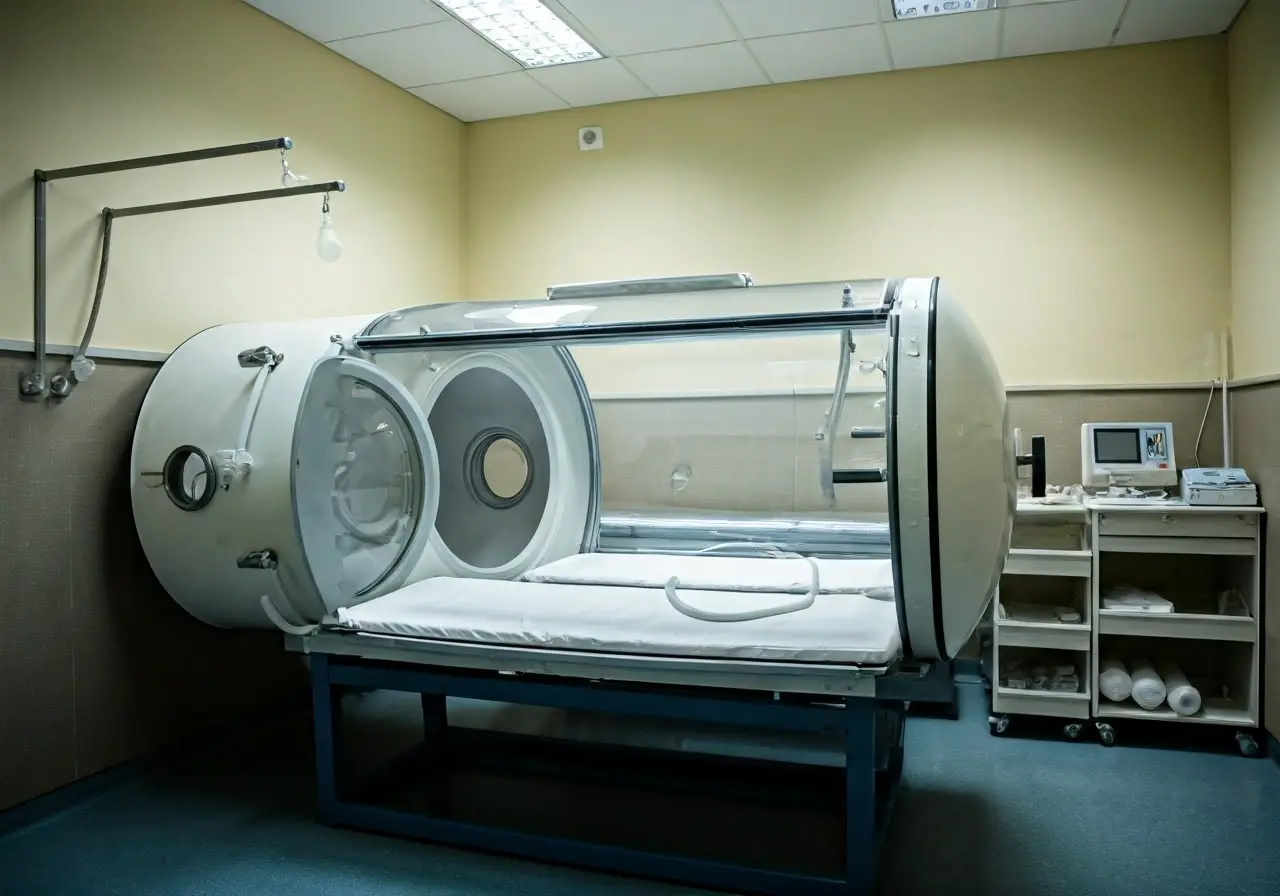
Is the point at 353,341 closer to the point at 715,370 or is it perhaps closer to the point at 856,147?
the point at 715,370

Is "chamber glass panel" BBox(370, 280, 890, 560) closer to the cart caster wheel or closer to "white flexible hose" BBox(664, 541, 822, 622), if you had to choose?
"white flexible hose" BBox(664, 541, 822, 622)

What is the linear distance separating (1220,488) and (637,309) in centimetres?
245

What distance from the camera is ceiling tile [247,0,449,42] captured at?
12.4 ft

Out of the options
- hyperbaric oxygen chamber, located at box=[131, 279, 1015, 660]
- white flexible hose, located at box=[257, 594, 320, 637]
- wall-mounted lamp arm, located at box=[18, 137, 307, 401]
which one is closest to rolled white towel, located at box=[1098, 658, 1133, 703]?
hyperbaric oxygen chamber, located at box=[131, 279, 1015, 660]

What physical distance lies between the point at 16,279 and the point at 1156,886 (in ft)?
12.4

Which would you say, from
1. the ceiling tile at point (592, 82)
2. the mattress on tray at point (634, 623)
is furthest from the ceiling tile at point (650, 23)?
the mattress on tray at point (634, 623)

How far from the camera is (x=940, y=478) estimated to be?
88.2 inches

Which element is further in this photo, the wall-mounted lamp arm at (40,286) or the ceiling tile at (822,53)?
the ceiling tile at (822,53)

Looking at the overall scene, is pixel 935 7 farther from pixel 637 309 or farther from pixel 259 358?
pixel 259 358

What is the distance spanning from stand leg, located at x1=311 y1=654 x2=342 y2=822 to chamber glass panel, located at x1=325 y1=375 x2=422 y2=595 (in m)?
0.30

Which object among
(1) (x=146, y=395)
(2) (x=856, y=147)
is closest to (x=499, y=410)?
(1) (x=146, y=395)

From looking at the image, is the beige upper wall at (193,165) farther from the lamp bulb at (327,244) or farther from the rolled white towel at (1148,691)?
the rolled white towel at (1148,691)

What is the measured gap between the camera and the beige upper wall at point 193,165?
2.97 meters

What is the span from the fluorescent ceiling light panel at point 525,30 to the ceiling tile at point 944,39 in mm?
1392
